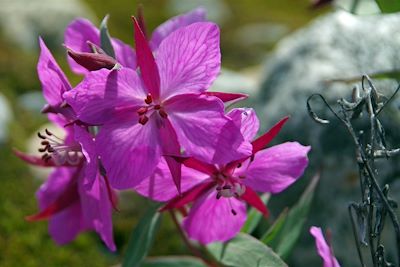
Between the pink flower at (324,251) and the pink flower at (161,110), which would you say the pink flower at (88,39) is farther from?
the pink flower at (324,251)

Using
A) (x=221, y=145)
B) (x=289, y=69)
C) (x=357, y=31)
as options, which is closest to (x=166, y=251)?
(x=289, y=69)

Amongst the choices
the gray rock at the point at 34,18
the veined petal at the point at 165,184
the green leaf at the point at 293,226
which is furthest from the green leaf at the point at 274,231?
the gray rock at the point at 34,18

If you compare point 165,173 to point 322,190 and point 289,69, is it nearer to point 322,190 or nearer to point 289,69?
point 322,190

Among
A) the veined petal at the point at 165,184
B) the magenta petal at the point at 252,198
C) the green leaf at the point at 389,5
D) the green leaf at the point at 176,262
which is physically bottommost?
the green leaf at the point at 176,262

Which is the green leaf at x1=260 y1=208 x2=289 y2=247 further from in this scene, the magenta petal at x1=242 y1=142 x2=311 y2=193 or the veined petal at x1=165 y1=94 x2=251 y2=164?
the veined petal at x1=165 y1=94 x2=251 y2=164

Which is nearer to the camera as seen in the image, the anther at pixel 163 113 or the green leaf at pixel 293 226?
the anther at pixel 163 113

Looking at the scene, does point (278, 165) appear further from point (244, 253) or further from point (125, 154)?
point (125, 154)

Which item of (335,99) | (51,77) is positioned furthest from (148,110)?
(335,99)
